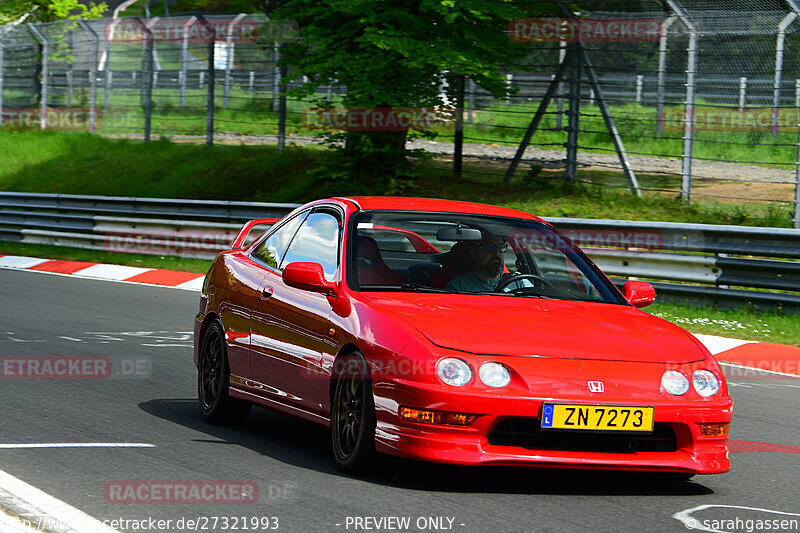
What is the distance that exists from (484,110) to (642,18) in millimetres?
3681

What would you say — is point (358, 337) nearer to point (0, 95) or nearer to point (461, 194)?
point (461, 194)

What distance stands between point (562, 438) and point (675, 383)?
2.06ft

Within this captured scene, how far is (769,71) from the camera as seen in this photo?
16531 mm

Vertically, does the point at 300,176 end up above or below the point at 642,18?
below

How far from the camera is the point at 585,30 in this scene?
63.2 feet

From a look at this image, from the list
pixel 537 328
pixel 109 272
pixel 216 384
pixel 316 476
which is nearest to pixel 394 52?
pixel 109 272

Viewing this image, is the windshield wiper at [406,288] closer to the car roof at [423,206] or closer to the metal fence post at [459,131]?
the car roof at [423,206]

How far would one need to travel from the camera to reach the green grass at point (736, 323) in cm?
1271

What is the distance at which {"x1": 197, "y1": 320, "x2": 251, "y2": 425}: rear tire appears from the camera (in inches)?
308

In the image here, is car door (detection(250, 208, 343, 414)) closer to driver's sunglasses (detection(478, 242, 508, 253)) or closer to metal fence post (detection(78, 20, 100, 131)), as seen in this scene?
driver's sunglasses (detection(478, 242, 508, 253))

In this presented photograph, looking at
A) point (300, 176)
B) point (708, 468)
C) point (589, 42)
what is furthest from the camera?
point (300, 176)

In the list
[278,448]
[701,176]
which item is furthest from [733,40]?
[278,448]

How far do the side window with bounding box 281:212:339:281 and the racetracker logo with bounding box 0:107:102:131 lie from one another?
2541 cm

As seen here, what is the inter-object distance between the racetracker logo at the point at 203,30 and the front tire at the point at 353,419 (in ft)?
52.1
